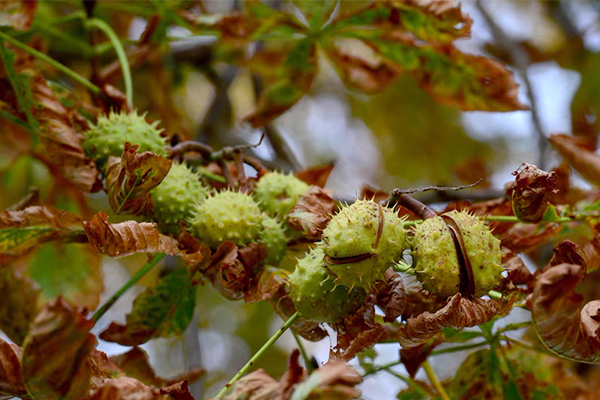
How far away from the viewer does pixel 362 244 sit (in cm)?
115

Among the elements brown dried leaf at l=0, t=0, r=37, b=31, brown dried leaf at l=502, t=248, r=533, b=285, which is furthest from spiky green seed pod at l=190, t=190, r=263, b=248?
brown dried leaf at l=0, t=0, r=37, b=31

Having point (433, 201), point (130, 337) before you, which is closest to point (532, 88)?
point (433, 201)

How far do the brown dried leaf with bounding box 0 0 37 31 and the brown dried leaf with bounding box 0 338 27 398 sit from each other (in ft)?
3.11

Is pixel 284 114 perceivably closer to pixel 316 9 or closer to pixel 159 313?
pixel 316 9

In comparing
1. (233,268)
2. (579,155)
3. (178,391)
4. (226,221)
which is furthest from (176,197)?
(579,155)

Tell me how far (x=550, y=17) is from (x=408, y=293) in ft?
9.01

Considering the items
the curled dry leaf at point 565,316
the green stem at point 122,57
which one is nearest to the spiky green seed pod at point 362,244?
the curled dry leaf at point 565,316

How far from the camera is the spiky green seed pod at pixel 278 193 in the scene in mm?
1522

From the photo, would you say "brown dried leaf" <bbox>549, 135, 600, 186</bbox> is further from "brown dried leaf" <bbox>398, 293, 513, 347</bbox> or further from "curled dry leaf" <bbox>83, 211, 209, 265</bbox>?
"curled dry leaf" <bbox>83, 211, 209, 265</bbox>

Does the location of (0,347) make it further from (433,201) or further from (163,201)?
(433,201)

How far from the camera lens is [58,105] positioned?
1.60 metres

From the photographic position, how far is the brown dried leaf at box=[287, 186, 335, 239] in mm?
1343

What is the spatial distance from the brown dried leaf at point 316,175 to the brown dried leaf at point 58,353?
88cm

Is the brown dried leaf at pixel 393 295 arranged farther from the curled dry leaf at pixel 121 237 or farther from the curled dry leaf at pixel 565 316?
the curled dry leaf at pixel 121 237
